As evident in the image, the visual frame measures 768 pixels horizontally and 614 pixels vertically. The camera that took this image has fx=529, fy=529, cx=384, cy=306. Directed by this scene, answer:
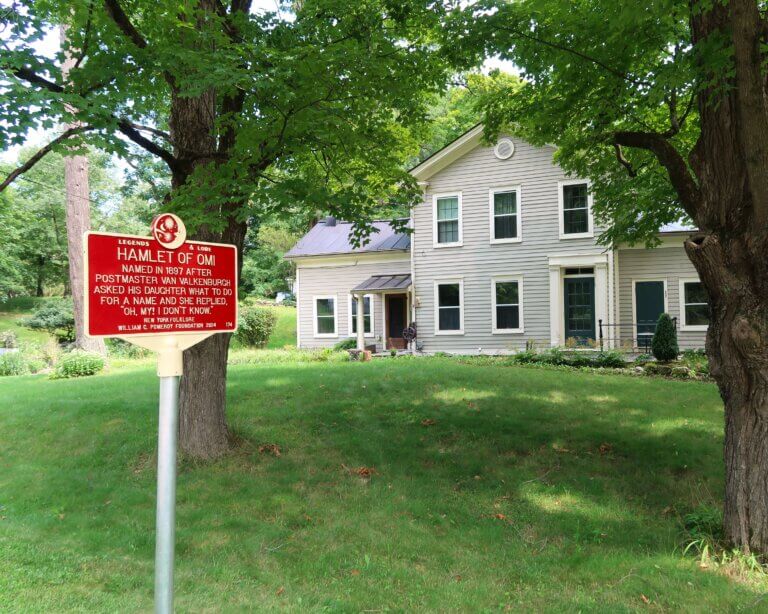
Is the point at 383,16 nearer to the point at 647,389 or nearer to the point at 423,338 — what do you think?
the point at 647,389

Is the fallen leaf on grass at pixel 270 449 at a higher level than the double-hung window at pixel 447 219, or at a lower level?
lower

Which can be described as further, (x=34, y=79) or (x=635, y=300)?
(x=635, y=300)

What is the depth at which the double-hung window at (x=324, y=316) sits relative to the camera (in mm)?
22062

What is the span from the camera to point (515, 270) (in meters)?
18.0

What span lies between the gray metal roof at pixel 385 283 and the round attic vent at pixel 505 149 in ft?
17.9

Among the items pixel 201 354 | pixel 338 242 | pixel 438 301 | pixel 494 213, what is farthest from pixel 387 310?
pixel 201 354

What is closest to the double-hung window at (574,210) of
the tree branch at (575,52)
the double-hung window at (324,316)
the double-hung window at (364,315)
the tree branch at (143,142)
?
the double-hung window at (364,315)

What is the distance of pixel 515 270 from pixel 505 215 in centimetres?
191

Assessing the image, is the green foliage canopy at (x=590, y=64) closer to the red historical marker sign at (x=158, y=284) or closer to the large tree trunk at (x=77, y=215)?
the red historical marker sign at (x=158, y=284)

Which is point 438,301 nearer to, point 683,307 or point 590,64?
point 683,307

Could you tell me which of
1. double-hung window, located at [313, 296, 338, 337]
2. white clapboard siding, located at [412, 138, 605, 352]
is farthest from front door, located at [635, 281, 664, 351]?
double-hung window, located at [313, 296, 338, 337]

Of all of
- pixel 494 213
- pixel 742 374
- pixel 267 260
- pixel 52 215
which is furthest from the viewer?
pixel 267 260

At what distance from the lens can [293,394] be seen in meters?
9.64

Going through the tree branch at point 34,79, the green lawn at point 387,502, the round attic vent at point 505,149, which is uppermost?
the round attic vent at point 505,149
